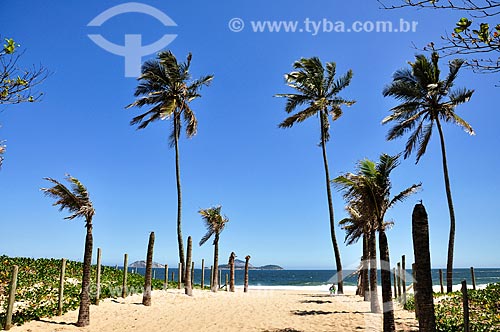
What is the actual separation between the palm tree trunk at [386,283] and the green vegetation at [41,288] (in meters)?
10.9

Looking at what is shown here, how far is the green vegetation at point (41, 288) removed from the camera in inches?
567

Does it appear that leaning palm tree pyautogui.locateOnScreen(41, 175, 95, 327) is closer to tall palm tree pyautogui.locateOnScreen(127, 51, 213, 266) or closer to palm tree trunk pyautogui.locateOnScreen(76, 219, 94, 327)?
palm tree trunk pyautogui.locateOnScreen(76, 219, 94, 327)

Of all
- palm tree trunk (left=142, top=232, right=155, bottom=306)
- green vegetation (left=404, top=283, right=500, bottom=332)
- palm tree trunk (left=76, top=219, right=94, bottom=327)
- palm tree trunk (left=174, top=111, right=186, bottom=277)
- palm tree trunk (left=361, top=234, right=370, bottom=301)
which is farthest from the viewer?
palm tree trunk (left=174, top=111, right=186, bottom=277)

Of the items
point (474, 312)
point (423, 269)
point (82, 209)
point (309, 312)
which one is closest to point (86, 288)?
point (82, 209)

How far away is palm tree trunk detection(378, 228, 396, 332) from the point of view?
1166 cm

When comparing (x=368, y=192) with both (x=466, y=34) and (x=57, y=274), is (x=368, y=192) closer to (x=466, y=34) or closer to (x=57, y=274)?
(x=466, y=34)

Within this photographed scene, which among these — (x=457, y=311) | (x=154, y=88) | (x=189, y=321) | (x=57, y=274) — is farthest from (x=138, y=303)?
(x=154, y=88)

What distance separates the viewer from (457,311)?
50.8 feet

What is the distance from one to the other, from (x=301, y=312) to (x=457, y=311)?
6.09m

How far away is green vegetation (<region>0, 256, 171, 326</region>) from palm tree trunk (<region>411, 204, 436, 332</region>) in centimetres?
1159

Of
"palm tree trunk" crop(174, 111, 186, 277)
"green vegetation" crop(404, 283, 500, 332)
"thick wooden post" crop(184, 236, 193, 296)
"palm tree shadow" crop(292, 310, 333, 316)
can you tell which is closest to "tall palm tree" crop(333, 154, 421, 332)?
Result: "green vegetation" crop(404, 283, 500, 332)

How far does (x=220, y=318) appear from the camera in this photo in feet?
54.4

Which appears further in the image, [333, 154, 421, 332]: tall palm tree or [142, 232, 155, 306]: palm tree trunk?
[142, 232, 155, 306]: palm tree trunk

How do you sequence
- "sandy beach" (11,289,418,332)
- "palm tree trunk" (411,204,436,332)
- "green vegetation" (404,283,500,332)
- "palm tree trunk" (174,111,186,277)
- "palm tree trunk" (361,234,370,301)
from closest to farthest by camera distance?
"palm tree trunk" (411,204,436,332) → "green vegetation" (404,283,500,332) → "sandy beach" (11,289,418,332) → "palm tree trunk" (361,234,370,301) → "palm tree trunk" (174,111,186,277)
